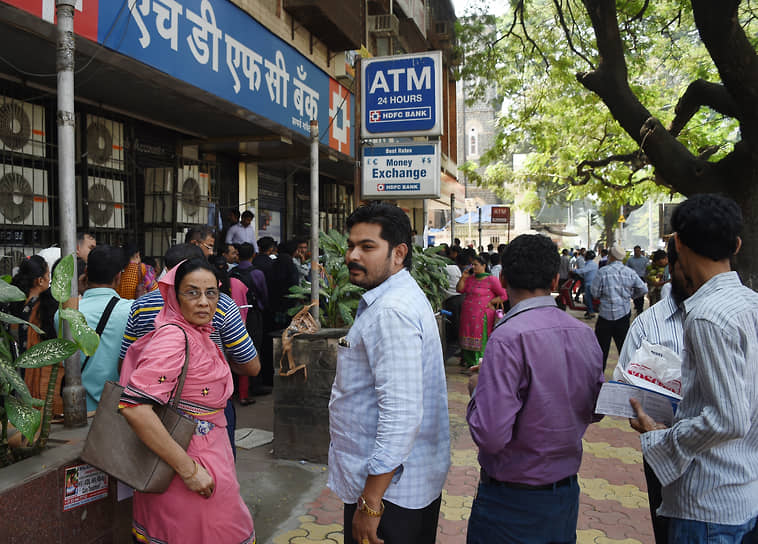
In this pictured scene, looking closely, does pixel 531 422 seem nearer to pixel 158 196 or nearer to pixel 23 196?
pixel 23 196

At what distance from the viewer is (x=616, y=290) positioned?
6992 millimetres

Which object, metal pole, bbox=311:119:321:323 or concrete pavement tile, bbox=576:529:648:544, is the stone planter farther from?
concrete pavement tile, bbox=576:529:648:544

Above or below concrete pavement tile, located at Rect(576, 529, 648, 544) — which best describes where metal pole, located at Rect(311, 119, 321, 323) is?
above

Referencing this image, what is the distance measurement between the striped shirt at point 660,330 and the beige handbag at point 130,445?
1.78m

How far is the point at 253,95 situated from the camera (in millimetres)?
7633

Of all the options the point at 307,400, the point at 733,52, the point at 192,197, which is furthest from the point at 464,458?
the point at 733,52

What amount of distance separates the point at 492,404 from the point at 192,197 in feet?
24.9

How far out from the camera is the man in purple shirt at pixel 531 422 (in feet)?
6.40

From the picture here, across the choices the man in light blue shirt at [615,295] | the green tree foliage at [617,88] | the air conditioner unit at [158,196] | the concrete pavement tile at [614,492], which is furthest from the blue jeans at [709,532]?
the air conditioner unit at [158,196]

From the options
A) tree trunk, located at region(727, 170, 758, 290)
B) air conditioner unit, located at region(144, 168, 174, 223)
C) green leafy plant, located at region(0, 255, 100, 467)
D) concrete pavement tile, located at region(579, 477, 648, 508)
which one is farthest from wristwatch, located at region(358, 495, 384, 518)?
air conditioner unit, located at region(144, 168, 174, 223)

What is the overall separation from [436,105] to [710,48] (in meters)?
3.80

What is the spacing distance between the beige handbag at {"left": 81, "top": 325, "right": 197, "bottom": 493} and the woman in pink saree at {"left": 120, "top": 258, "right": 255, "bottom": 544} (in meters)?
0.05

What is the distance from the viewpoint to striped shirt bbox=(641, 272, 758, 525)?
166 cm

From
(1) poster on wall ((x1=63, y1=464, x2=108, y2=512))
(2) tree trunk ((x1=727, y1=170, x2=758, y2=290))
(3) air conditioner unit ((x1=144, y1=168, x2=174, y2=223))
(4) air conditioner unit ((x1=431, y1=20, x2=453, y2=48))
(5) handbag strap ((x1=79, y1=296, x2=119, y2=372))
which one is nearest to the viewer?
(1) poster on wall ((x1=63, y1=464, x2=108, y2=512))
